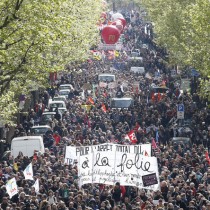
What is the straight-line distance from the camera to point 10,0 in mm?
33719

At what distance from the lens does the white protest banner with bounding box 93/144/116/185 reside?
32.9 metres

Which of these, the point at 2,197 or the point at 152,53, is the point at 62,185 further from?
the point at 152,53

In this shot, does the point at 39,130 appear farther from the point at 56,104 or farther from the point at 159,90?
Answer: the point at 159,90

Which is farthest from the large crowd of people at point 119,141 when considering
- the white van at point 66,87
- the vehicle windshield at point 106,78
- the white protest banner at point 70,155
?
the white van at point 66,87

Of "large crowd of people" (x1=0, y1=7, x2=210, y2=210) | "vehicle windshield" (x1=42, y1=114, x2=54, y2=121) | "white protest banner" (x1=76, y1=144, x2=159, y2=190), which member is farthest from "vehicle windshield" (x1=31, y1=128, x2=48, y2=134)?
"white protest banner" (x1=76, y1=144, x2=159, y2=190)

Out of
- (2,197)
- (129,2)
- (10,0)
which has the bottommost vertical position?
(2,197)

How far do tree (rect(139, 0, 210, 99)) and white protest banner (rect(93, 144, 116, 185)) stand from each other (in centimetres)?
1012

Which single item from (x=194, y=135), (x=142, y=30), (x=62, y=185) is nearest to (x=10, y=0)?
(x=62, y=185)

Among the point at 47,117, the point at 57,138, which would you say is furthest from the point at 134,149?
the point at 47,117

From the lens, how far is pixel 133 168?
108ft

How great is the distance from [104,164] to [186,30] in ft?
106

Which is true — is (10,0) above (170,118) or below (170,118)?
above

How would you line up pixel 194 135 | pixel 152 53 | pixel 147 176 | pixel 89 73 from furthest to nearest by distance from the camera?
pixel 152 53 → pixel 89 73 → pixel 194 135 → pixel 147 176

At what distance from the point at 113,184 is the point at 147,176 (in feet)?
4.36
